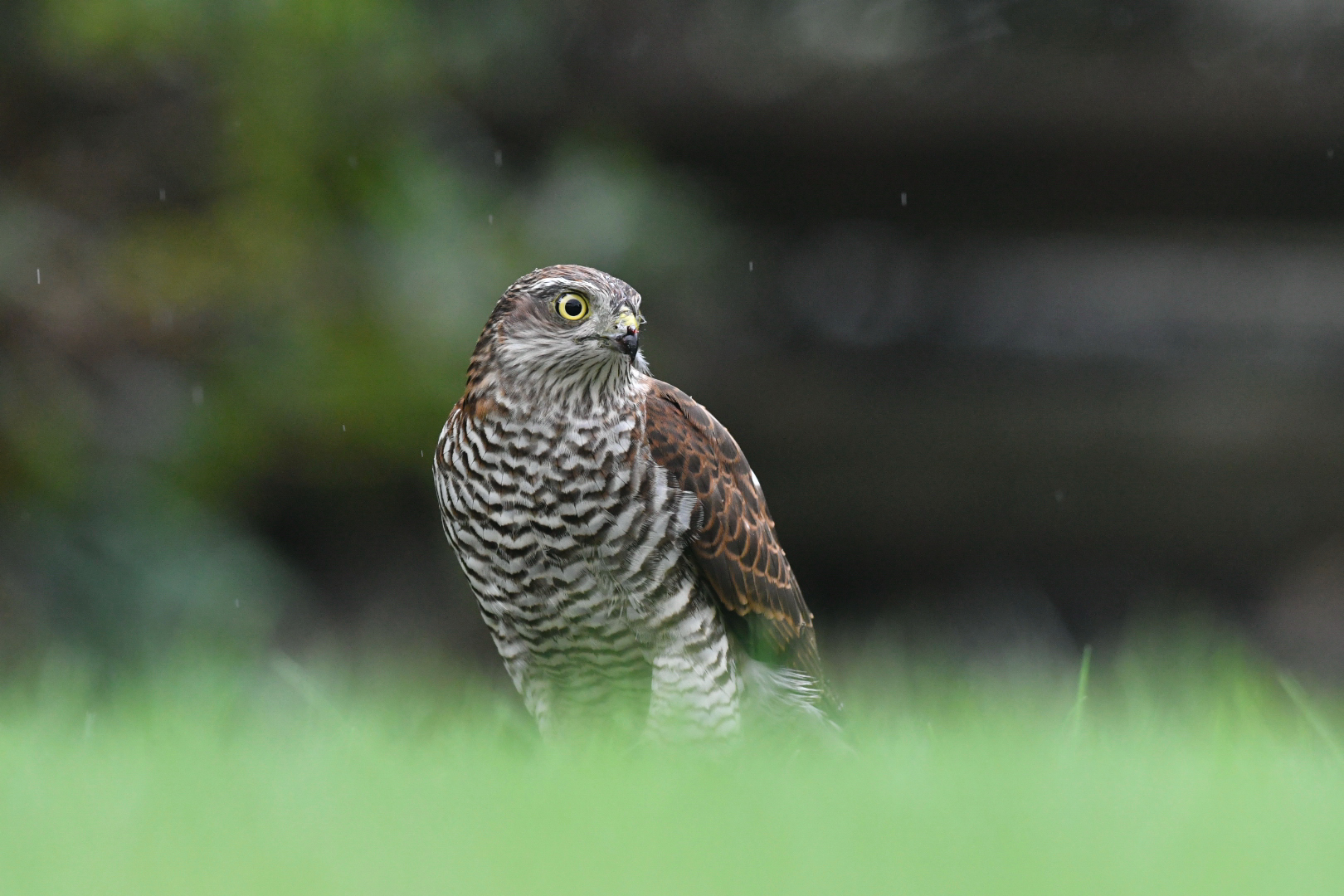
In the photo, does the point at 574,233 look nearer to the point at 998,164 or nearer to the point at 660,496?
the point at 998,164

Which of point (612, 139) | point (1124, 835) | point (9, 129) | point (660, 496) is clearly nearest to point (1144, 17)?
point (612, 139)

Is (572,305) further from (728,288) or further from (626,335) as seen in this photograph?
(728,288)

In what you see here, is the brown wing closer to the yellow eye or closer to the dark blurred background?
the yellow eye

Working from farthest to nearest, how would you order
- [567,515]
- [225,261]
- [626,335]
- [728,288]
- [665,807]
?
1. [728,288]
2. [225,261]
3. [626,335]
4. [567,515]
5. [665,807]

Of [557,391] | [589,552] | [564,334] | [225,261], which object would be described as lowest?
[589,552]

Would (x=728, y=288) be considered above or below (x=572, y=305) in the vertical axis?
below

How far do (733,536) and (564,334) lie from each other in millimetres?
651

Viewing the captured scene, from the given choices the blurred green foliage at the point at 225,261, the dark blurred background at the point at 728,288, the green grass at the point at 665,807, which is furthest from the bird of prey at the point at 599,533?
the blurred green foliage at the point at 225,261

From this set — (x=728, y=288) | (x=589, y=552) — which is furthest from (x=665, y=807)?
(x=728, y=288)

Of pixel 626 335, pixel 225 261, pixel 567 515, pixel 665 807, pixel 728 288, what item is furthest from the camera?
pixel 728 288

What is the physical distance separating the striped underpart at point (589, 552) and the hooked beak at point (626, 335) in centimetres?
9

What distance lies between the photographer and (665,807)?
205 centimetres

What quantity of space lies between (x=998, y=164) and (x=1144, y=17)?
928 millimetres

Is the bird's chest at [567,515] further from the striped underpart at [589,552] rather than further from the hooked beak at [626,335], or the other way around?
the hooked beak at [626,335]
